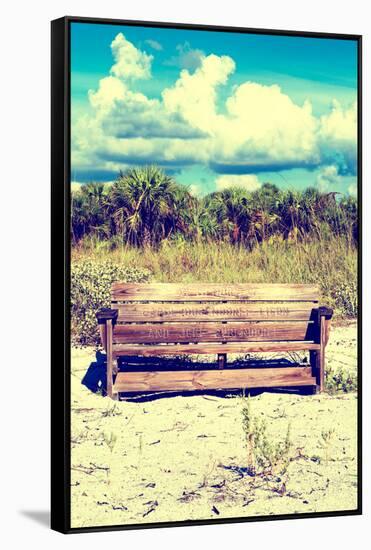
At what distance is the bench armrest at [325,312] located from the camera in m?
10.2

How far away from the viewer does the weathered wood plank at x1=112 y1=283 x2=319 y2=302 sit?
9781 mm

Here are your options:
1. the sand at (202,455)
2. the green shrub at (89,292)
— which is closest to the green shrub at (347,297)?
the sand at (202,455)

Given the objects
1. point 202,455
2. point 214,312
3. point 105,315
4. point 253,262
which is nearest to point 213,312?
point 214,312

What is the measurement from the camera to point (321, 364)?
403 inches

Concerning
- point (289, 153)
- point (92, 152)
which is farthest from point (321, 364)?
point (92, 152)

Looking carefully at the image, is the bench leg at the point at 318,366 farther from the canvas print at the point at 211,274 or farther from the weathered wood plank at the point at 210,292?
the weathered wood plank at the point at 210,292

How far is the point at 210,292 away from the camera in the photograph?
32.7ft

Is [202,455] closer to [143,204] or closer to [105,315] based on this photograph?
[105,315]

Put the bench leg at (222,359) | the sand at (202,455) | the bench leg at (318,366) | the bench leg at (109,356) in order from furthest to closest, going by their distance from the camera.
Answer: the bench leg at (318,366) < the bench leg at (222,359) < the bench leg at (109,356) < the sand at (202,455)

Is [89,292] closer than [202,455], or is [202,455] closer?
[89,292]

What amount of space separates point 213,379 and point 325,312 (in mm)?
956

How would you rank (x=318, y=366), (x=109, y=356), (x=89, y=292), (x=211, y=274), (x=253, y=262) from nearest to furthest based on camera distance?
(x=89, y=292), (x=109, y=356), (x=211, y=274), (x=253, y=262), (x=318, y=366)

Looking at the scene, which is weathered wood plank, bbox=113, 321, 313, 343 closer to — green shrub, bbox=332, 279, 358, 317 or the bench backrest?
the bench backrest

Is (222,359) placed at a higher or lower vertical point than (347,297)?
lower
